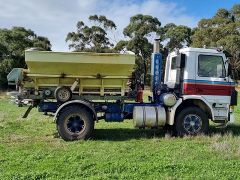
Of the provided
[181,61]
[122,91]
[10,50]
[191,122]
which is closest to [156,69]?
→ [181,61]

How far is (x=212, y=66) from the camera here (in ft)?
41.8

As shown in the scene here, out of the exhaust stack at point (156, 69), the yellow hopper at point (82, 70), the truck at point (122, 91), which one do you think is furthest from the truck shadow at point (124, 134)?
the yellow hopper at point (82, 70)

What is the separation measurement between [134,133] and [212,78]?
122 inches

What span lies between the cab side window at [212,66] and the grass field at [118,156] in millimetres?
1857

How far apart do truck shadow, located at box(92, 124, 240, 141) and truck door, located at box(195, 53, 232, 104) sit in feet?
3.97

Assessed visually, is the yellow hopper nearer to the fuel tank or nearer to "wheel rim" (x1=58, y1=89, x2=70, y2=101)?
"wheel rim" (x1=58, y1=89, x2=70, y2=101)

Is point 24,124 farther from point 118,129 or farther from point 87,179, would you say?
point 87,179

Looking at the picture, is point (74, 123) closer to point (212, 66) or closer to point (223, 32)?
point (212, 66)

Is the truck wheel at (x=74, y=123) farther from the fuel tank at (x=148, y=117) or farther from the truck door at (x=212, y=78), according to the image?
the truck door at (x=212, y=78)

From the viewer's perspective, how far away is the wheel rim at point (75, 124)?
12.1 meters

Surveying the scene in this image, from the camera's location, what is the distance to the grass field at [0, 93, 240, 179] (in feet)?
25.8

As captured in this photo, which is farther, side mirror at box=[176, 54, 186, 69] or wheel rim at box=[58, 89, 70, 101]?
side mirror at box=[176, 54, 186, 69]

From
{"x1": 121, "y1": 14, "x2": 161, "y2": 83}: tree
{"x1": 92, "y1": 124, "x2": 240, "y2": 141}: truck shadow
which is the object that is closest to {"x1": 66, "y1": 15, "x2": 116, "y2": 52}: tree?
{"x1": 121, "y1": 14, "x2": 161, "y2": 83}: tree

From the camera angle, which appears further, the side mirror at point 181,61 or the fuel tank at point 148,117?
the side mirror at point 181,61
